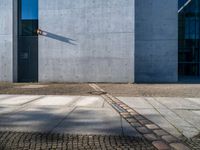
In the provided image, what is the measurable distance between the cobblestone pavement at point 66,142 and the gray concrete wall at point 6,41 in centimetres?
1769

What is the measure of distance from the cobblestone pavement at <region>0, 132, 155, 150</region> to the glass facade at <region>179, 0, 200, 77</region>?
26.5m

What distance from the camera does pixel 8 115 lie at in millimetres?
7742

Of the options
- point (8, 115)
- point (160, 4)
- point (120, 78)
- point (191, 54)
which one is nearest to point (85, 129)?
point (8, 115)

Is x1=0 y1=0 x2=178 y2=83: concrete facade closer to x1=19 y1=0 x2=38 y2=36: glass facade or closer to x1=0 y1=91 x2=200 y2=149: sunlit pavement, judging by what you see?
x1=19 y1=0 x2=38 y2=36: glass facade

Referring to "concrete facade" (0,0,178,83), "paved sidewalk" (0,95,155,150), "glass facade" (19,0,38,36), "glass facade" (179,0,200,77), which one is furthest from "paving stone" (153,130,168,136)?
"glass facade" (179,0,200,77)

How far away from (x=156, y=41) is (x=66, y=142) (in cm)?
1870

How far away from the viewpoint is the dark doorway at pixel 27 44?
23.3 metres

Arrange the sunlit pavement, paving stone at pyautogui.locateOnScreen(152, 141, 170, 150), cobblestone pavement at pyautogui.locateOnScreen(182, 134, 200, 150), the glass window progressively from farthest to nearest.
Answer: the glass window, the sunlit pavement, cobblestone pavement at pyautogui.locateOnScreen(182, 134, 200, 150), paving stone at pyautogui.locateOnScreen(152, 141, 170, 150)

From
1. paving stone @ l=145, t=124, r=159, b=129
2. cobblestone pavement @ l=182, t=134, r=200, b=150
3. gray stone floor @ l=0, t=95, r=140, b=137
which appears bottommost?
cobblestone pavement @ l=182, t=134, r=200, b=150

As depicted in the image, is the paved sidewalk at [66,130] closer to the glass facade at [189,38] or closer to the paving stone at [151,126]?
the paving stone at [151,126]

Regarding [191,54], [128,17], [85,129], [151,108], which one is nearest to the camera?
[85,129]

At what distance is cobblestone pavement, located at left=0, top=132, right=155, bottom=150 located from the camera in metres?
4.93

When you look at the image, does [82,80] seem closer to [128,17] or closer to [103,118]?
[128,17]

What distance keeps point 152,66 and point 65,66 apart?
743 centimetres
